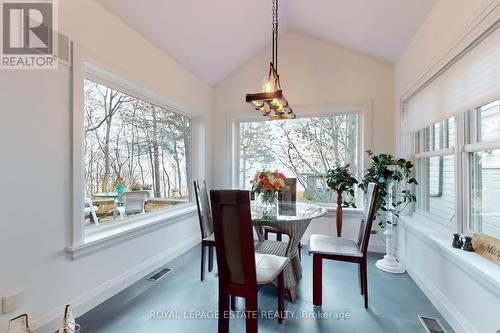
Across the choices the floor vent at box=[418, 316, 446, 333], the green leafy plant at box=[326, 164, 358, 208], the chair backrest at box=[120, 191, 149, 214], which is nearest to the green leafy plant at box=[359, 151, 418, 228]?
the green leafy plant at box=[326, 164, 358, 208]

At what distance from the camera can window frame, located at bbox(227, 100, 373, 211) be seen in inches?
135

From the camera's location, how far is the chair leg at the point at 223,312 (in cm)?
145

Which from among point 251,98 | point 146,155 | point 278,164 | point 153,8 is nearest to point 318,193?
point 278,164

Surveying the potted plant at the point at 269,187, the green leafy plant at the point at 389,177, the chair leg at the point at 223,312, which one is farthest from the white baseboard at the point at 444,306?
the chair leg at the point at 223,312

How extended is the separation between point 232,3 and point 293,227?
2594mm

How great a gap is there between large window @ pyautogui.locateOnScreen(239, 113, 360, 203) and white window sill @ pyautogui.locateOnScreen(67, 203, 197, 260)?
1482 millimetres

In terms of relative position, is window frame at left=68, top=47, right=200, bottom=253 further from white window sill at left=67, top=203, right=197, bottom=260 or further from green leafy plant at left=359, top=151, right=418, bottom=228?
green leafy plant at left=359, top=151, right=418, bottom=228

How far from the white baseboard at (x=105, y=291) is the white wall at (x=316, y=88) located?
158 cm

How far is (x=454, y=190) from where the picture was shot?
2023 millimetres

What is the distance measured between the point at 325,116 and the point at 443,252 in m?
2.37

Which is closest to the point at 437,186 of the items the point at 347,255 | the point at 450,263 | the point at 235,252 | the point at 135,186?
the point at 450,263

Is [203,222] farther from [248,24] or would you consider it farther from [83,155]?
[248,24]

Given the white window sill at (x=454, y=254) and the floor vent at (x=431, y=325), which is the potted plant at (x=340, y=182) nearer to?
the white window sill at (x=454, y=254)

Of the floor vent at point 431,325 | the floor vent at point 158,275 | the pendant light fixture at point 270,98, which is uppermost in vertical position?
the pendant light fixture at point 270,98
